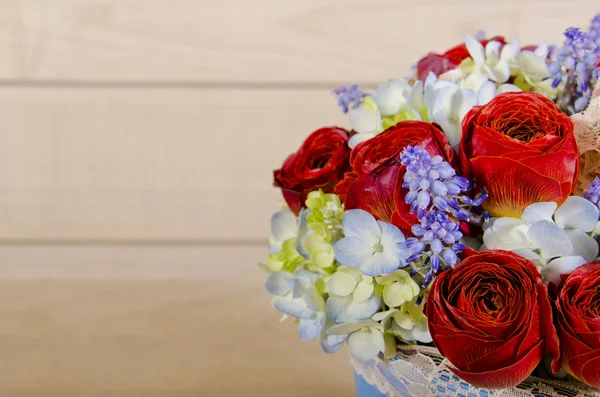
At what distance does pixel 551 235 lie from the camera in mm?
333

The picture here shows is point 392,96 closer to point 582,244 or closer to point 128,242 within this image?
point 582,244

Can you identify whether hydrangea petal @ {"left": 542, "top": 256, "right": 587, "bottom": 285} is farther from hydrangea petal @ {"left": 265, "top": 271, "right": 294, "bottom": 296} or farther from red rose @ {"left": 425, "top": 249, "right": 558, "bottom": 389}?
hydrangea petal @ {"left": 265, "top": 271, "right": 294, "bottom": 296}

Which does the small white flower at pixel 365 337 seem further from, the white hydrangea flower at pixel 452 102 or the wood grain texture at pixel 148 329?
the wood grain texture at pixel 148 329

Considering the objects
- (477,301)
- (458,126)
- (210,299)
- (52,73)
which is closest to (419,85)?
(458,126)

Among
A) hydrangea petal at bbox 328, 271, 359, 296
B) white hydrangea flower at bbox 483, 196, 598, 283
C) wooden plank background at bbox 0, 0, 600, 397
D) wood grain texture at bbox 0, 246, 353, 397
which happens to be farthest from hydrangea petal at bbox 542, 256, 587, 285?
wooden plank background at bbox 0, 0, 600, 397

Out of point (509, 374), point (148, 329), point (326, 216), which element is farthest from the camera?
point (148, 329)

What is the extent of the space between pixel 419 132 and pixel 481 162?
4 centimetres

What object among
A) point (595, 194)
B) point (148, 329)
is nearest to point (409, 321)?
point (595, 194)

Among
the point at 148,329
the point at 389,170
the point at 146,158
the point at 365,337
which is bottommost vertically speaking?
the point at 148,329

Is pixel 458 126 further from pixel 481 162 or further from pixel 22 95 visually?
pixel 22 95

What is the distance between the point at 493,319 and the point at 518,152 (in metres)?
0.09

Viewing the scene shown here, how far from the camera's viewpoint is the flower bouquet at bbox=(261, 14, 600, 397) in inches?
12.6

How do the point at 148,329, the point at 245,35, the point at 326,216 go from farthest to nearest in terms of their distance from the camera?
the point at 245,35, the point at 148,329, the point at 326,216

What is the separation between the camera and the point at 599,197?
352mm
